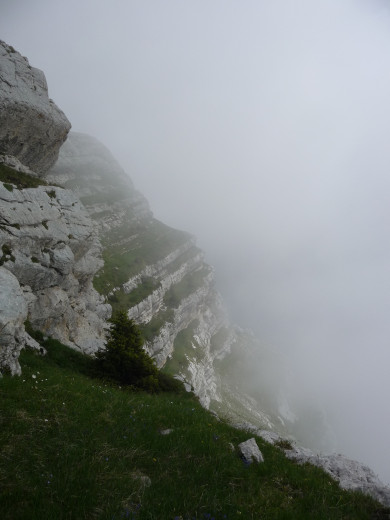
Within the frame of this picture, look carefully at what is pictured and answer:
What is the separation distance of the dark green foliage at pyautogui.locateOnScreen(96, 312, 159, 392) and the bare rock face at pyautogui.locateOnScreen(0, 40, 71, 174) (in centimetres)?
3026

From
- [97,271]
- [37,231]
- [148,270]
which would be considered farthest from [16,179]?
[148,270]

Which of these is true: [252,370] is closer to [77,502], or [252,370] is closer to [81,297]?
[81,297]

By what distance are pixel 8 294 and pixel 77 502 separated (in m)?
12.2

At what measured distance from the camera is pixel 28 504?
504 centimetres

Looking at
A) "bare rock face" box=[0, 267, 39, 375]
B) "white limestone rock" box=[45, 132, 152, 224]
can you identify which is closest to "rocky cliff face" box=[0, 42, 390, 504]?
"bare rock face" box=[0, 267, 39, 375]

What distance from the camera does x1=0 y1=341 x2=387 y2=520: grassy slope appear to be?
5359mm

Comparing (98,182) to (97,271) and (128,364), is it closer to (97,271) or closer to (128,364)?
(97,271)

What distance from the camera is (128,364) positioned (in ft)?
62.3

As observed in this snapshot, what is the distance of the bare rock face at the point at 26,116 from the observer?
34406 millimetres

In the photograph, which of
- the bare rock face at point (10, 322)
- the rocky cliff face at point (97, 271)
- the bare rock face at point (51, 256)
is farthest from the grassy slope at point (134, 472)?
the bare rock face at point (51, 256)

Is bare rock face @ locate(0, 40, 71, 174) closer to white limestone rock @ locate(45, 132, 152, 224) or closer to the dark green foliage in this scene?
the dark green foliage

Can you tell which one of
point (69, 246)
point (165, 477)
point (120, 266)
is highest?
point (165, 477)

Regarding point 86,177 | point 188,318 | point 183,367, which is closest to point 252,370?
point 188,318

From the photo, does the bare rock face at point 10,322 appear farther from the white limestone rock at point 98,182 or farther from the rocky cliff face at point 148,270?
the white limestone rock at point 98,182
